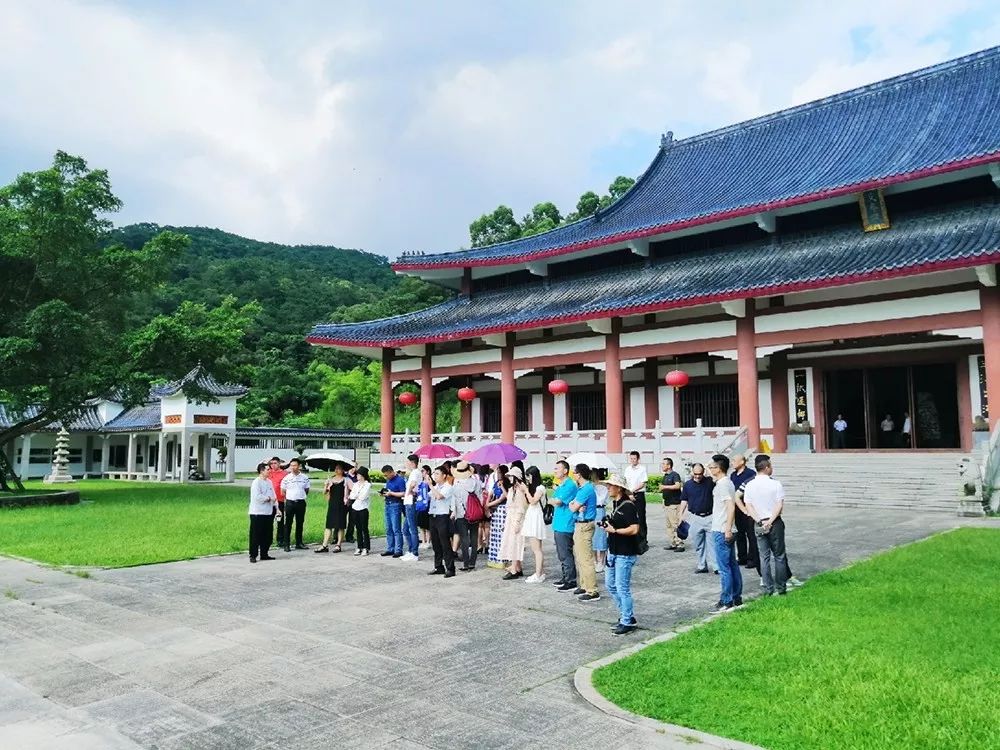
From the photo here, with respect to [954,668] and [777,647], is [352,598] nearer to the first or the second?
[777,647]

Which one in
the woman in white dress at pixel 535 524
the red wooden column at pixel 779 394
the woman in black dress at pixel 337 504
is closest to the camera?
the woman in white dress at pixel 535 524

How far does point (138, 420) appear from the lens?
41656mm

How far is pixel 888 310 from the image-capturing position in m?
18.6

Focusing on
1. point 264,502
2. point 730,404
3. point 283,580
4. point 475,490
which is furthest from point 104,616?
point 730,404

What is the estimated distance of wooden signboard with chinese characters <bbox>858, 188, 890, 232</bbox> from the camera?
2031 centimetres

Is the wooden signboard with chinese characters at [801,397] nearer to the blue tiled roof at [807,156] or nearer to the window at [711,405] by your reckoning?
the window at [711,405]

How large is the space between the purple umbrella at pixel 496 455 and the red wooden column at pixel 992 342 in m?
11.2

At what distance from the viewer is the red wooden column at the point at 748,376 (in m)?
20.0

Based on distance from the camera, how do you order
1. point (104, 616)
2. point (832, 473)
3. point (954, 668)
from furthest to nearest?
point (832, 473) < point (104, 616) < point (954, 668)

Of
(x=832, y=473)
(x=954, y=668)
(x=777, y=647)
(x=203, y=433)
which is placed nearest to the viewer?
(x=954, y=668)

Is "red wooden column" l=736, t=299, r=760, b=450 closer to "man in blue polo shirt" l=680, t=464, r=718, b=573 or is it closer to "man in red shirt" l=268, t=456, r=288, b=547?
"man in blue polo shirt" l=680, t=464, r=718, b=573

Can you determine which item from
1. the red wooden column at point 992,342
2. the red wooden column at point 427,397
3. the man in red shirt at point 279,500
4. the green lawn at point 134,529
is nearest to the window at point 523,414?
the red wooden column at point 427,397

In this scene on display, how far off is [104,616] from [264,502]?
148 inches

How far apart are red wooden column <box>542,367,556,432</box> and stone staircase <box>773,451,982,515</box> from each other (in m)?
10.3
